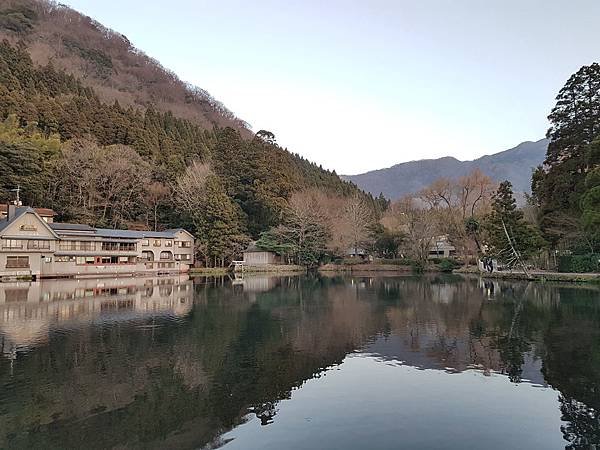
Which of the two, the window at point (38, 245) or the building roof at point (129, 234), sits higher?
the building roof at point (129, 234)

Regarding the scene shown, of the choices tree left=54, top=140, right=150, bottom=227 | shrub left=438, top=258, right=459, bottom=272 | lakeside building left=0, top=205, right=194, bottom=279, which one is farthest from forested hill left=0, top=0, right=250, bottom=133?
shrub left=438, top=258, right=459, bottom=272

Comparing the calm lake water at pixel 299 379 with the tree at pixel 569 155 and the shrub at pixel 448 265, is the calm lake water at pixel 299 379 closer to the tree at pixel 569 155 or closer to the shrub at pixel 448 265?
the tree at pixel 569 155

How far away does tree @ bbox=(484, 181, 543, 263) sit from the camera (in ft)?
93.4

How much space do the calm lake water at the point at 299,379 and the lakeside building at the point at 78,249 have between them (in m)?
15.5

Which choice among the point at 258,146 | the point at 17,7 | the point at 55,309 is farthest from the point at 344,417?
the point at 17,7

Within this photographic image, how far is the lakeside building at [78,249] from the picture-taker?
29000mm

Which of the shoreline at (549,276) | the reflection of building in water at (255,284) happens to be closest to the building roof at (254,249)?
the reflection of building in water at (255,284)

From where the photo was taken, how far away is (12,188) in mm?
34812

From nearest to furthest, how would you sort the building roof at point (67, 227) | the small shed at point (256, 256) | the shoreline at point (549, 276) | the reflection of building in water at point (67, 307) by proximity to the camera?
1. the reflection of building in water at point (67, 307)
2. the shoreline at point (549, 276)
3. the building roof at point (67, 227)
4. the small shed at point (256, 256)

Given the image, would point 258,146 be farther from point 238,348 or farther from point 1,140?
point 238,348

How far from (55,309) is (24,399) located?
9971 millimetres

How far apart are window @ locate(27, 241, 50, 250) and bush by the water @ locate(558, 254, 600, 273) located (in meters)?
32.2

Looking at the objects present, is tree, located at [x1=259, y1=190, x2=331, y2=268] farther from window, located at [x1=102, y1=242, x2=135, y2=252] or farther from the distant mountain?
the distant mountain

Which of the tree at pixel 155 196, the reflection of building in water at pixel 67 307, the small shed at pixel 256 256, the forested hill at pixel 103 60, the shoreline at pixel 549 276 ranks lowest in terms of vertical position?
the shoreline at pixel 549 276
